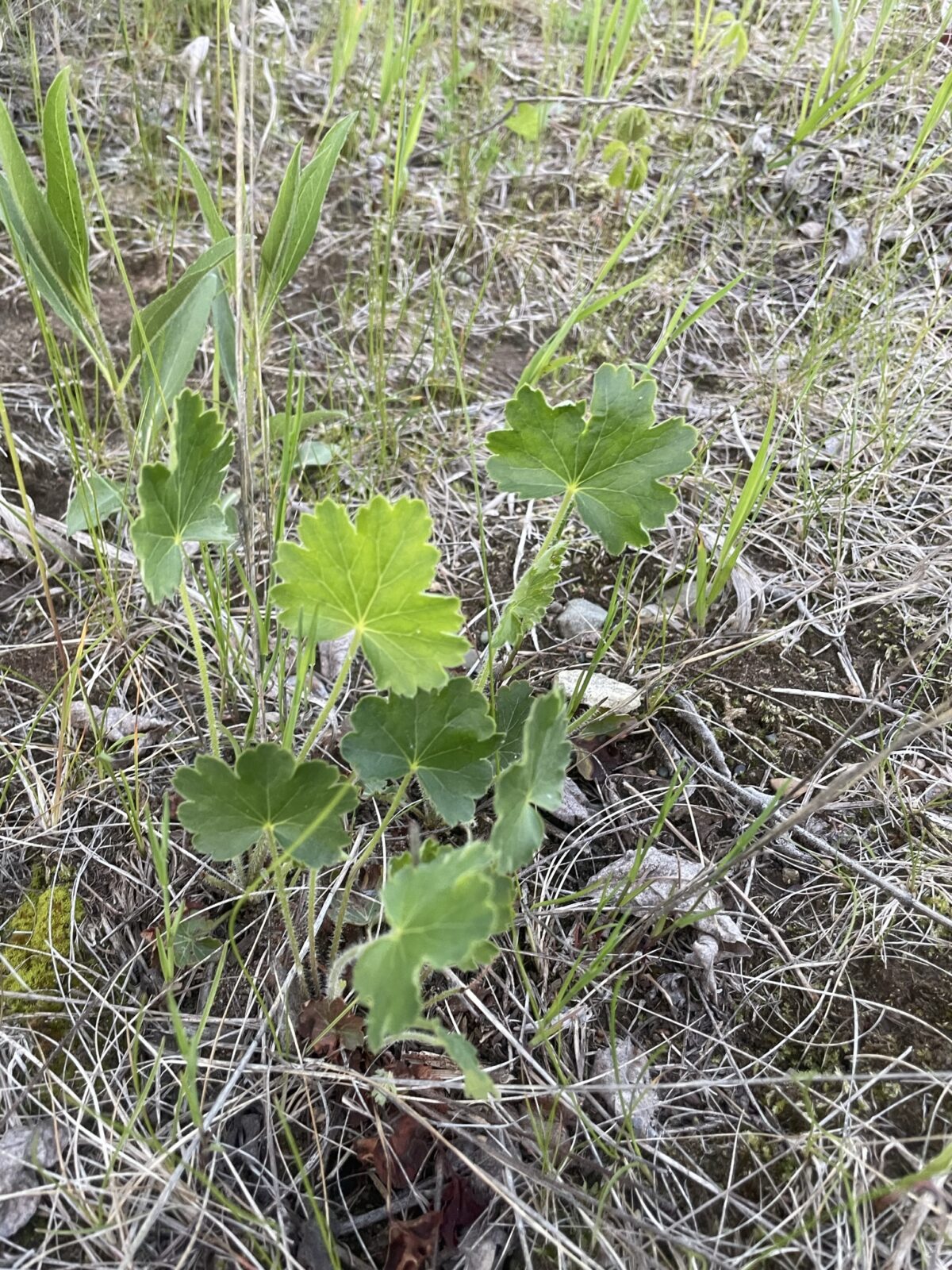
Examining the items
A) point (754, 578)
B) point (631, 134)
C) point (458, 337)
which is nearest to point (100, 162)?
point (458, 337)

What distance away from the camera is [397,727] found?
3.28 feet

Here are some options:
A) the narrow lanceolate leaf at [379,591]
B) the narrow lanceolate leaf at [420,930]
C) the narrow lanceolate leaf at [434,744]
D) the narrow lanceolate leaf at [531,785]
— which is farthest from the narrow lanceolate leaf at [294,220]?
the narrow lanceolate leaf at [420,930]

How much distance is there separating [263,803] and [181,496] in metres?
0.34

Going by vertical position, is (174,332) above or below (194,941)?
above

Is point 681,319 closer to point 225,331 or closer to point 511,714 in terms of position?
point 225,331

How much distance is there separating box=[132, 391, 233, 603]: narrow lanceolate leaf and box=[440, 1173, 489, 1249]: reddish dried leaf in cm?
71

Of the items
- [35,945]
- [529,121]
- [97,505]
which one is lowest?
[35,945]

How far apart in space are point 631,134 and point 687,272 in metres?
0.34

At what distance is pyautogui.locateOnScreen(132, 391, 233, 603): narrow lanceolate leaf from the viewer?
88cm

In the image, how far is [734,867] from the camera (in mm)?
1197

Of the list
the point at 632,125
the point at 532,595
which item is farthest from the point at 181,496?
the point at 632,125

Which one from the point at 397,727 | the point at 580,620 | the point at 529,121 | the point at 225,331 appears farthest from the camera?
the point at 529,121

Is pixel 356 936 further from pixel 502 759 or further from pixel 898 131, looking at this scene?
pixel 898 131

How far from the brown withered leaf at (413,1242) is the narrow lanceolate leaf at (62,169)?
1238 millimetres
